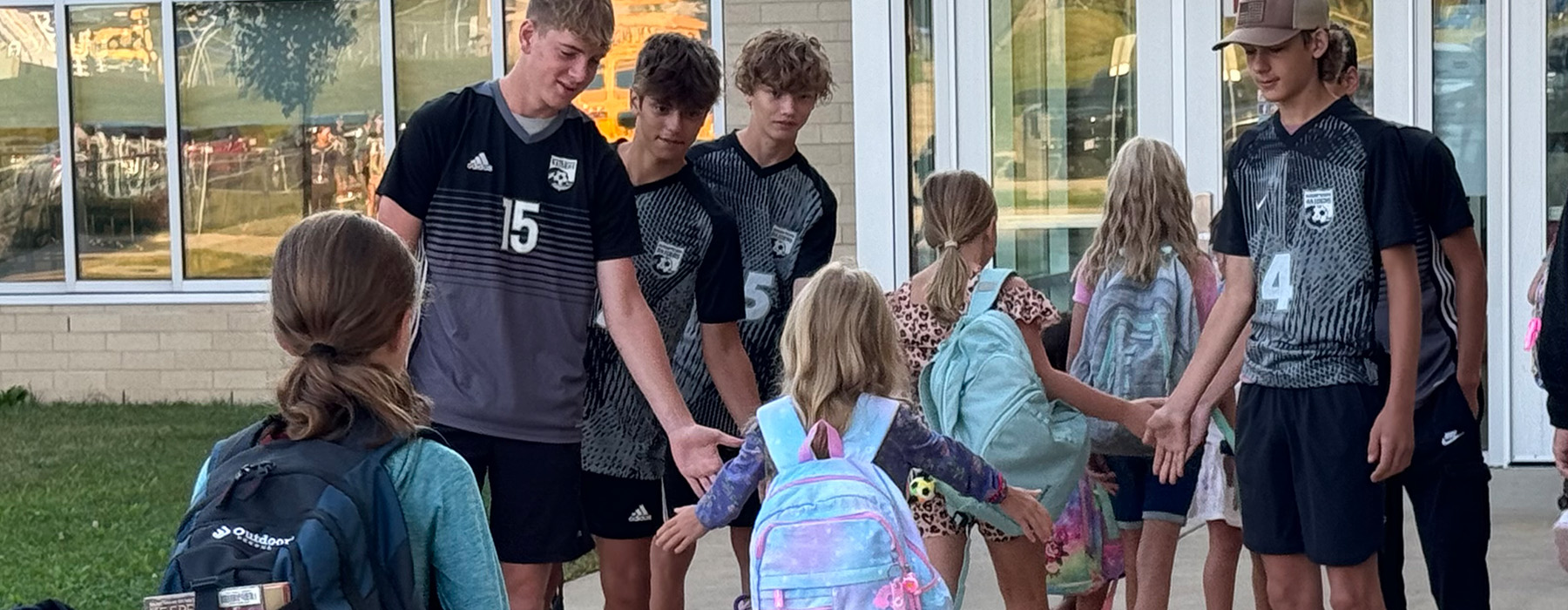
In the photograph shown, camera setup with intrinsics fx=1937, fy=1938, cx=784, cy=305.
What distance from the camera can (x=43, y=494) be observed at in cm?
972

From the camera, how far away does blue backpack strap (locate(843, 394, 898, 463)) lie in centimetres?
405

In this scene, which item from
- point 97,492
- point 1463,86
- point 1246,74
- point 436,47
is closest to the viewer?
point 1463,86

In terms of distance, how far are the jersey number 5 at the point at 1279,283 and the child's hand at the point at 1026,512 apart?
0.71 m

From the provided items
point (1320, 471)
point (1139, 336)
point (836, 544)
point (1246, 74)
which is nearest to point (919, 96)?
point (1246, 74)

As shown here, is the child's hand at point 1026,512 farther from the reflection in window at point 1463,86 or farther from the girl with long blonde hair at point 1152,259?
the reflection in window at point 1463,86

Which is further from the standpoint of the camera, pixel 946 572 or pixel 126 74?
pixel 126 74

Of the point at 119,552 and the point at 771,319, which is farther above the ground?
the point at 771,319

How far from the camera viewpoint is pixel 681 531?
416cm

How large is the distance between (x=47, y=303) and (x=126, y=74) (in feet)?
5.76

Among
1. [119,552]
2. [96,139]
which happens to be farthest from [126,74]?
[119,552]

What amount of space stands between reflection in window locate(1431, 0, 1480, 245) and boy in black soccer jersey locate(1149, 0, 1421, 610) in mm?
4951

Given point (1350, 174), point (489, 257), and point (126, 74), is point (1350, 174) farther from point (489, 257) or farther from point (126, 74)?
point (126, 74)

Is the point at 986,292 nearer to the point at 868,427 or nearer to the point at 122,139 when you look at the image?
the point at 868,427

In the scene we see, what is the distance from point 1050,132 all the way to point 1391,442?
5.74 metres
